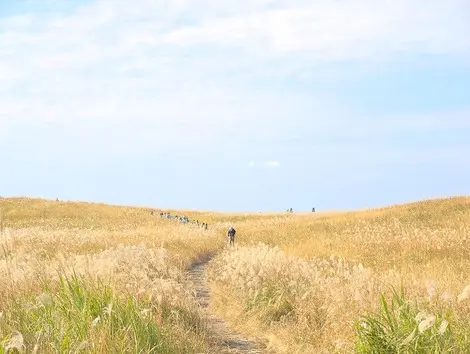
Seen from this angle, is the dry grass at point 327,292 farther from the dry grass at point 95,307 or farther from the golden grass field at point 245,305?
the dry grass at point 95,307

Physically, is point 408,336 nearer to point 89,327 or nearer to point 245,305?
point 89,327

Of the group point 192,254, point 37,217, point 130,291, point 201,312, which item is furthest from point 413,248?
point 37,217

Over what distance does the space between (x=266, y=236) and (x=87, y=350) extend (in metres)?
24.8

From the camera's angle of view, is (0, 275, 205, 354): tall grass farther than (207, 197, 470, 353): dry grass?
No

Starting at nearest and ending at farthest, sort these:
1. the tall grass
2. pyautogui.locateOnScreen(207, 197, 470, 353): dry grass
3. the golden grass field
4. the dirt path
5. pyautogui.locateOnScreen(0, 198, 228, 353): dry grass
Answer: the tall grass, pyautogui.locateOnScreen(0, 198, 228, 353): dry grass, the golden grass field, pyautogui.locateOnScreen(207, 197, 470, 353): dry grass, the dirt path

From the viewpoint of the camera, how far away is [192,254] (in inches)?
917

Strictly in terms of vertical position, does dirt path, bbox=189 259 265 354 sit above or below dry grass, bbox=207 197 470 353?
below

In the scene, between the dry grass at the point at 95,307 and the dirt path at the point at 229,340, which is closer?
the dry grass at the point at 95,307

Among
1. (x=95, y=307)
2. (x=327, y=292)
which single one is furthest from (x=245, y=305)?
(x=95, y=307)

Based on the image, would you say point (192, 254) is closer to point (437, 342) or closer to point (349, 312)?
point (349, 312)

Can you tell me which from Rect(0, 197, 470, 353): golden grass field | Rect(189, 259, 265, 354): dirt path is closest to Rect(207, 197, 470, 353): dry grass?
Rect(0, 197, 470, 353): golden grass field

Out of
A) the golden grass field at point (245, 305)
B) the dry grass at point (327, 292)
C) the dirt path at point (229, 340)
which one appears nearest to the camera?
the golden grass field at point (245, 305)

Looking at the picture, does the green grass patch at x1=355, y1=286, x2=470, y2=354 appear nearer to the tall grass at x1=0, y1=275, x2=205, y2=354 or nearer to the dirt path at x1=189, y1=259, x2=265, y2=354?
the tall grass at x1=0, y1=275, x2=205, y2=354

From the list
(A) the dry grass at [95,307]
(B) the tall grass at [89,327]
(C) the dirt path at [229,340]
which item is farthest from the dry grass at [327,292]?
(B) the tall grass at [89,327]
